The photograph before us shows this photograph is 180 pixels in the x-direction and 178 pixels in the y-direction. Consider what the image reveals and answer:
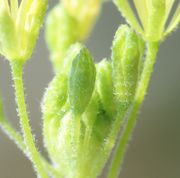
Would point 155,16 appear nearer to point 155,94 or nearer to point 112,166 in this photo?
point 112,166

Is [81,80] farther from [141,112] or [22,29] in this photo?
[141,112]

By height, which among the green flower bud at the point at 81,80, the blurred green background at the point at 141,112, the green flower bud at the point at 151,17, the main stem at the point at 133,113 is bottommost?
the main stem at the point at 133,113

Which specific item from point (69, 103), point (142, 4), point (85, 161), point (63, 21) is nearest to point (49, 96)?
point (69, 103)

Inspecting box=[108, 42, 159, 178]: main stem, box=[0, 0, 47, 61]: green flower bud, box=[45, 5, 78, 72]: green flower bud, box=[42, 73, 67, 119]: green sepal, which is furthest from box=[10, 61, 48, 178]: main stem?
box=[45, 5, 78, 72]: green flower bud

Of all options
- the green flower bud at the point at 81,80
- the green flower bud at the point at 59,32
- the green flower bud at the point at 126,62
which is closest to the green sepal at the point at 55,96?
the green flower bud at the point at 81,80

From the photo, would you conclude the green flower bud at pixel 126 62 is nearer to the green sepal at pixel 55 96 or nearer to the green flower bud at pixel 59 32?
the green sepal at pixel 55 96

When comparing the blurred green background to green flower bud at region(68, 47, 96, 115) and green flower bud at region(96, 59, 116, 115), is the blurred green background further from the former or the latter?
green flower bud at region(68, 47, 96, 115)
